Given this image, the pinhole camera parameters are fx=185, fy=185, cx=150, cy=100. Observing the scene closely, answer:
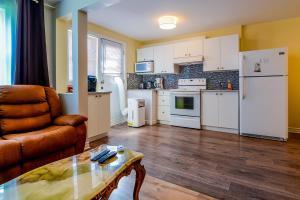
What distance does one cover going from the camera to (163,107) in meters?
4.65

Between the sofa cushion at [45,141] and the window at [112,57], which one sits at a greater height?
the window at [112,57]

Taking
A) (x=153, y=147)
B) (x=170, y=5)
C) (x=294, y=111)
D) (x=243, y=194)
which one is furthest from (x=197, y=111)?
(x=243, y=194)

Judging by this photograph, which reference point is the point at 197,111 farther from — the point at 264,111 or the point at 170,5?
the point at 170,5

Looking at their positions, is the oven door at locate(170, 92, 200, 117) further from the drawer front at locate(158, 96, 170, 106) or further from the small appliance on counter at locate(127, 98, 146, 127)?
the small appliance on counter at locate(127, 98, 146, 127)

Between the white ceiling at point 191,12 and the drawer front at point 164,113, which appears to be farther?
the drawer front at point 164,113

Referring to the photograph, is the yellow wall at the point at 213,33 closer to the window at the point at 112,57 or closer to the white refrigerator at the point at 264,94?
the white refrigerator at the point at 264,94

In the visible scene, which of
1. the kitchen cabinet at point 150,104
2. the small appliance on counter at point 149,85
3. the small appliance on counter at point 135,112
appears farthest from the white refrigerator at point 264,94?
the small appliance on counter at point 149,85

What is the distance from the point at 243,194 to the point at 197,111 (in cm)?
251

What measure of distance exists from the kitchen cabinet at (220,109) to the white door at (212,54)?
0.60 m

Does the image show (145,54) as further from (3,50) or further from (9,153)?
(9,153)

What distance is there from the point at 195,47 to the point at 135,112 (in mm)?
2036

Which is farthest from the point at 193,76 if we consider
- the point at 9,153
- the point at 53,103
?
the point at 9,153

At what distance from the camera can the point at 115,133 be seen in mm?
3770

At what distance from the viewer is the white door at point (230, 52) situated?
3.75m
